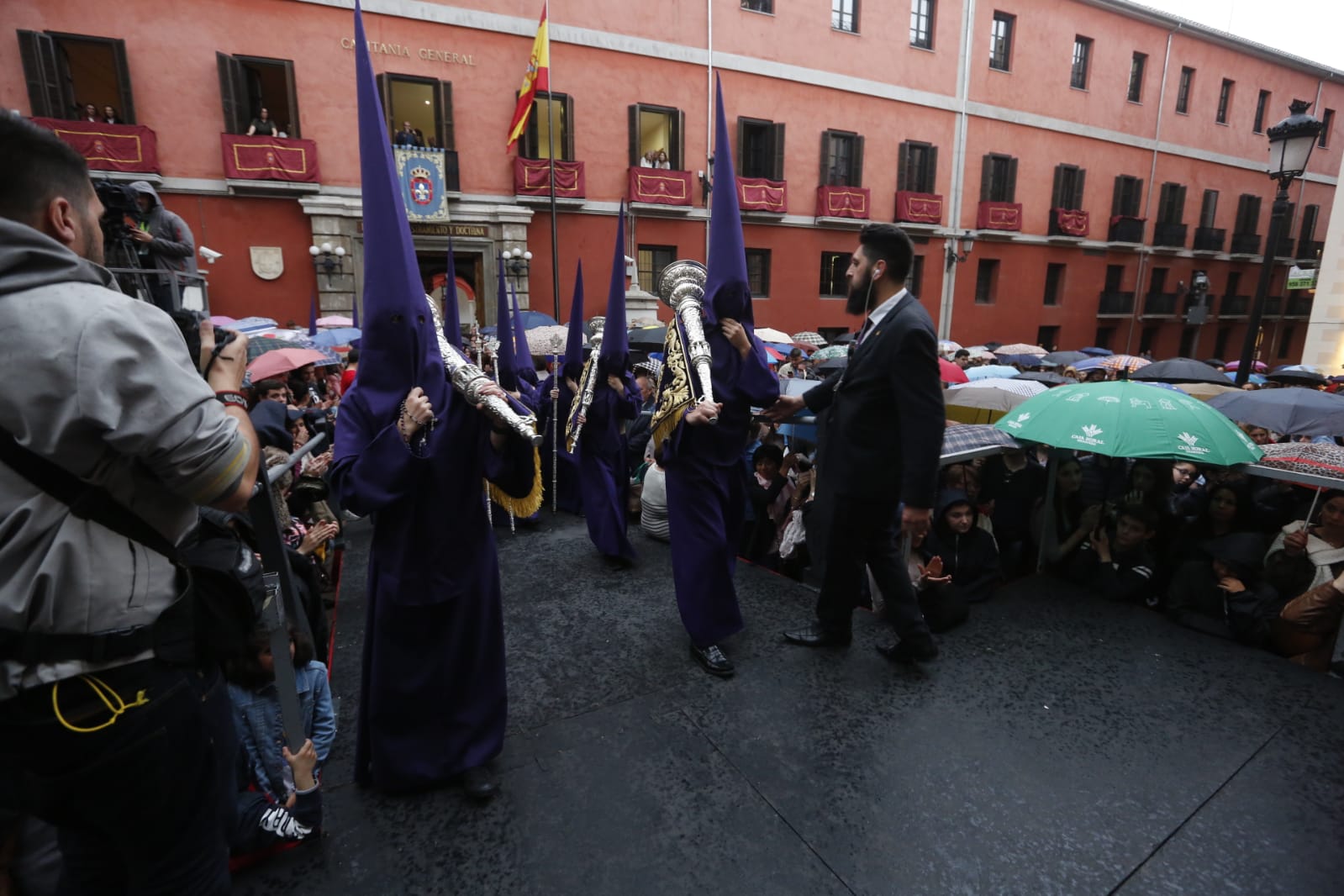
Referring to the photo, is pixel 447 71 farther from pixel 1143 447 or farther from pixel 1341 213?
pixel 1341 213

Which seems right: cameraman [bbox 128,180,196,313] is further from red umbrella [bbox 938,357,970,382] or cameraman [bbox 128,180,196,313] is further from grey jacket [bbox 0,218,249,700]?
red umbrella [bbox 938,357,970,382]

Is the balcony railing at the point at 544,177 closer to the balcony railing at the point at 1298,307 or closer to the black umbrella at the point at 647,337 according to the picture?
the black umbrella at the point at 647,337

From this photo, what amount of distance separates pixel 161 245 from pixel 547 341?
6.10 meters

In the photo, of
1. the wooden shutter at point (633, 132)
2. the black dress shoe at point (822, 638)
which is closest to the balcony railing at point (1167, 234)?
the wooden shutter at point (633, 132)

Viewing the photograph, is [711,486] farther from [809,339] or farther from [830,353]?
[809,339]

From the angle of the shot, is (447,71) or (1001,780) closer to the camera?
(1001,780)

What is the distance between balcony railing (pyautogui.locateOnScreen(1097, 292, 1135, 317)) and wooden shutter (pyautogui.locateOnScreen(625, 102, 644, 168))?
685 inches

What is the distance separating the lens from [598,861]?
6.72 ft

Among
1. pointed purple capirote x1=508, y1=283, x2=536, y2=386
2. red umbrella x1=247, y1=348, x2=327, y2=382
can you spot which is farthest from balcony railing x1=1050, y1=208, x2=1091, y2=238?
red umbrella x1=247, y1=348, x2=327, y2=382

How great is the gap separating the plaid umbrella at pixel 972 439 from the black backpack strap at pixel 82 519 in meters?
3.42

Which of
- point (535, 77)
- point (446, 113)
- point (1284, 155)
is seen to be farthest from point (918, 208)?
point (446, 113)

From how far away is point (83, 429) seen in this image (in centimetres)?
104

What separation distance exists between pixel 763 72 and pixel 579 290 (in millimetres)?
13792

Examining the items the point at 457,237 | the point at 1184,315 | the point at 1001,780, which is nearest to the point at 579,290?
the point at 1001,780
